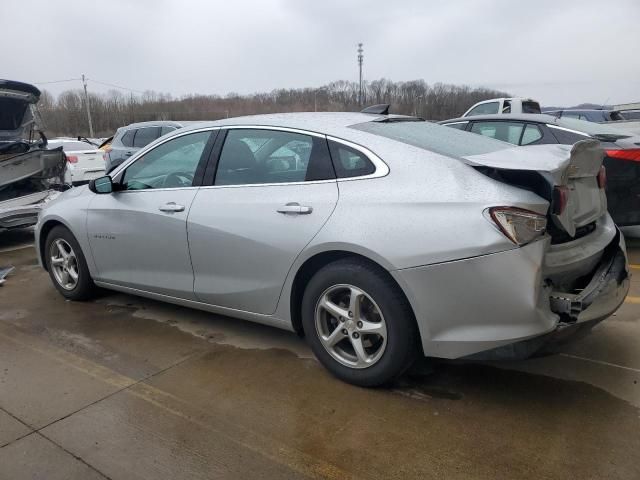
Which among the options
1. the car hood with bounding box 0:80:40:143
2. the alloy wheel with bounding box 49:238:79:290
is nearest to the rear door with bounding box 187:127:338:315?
the alloy wheel with bounding box 49:238:79:290

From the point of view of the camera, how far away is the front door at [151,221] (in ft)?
12.5

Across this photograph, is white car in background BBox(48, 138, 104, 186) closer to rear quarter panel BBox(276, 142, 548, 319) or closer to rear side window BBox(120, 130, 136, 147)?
rear side window BBox(120, 130, 136, 147)

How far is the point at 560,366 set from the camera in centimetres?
329

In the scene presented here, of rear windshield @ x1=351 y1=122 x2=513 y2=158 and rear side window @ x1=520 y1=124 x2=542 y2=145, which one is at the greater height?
rear windshield @ x1=351 y1=122 x2=513 y2=158

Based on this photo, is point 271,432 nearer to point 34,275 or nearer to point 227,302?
point 227,302

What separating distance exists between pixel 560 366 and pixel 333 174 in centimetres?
179

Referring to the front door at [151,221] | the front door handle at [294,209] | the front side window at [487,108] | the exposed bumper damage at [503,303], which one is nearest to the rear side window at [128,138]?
the front side window at [487,108]

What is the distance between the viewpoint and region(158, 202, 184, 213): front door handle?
3.73 m

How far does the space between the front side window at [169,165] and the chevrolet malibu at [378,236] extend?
0.04 ft

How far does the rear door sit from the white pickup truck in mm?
10155

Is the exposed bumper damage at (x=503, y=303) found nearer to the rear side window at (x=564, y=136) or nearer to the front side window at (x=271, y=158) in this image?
the front side window at (x=271, y=158)

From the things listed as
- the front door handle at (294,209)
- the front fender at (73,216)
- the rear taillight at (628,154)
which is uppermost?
the front door handle at (294,209)

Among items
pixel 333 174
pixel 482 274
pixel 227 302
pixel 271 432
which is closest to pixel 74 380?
pixel 227 302

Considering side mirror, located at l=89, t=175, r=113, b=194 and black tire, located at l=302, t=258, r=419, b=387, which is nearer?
black tire, located at l=302, t=258, r=419, b=387
